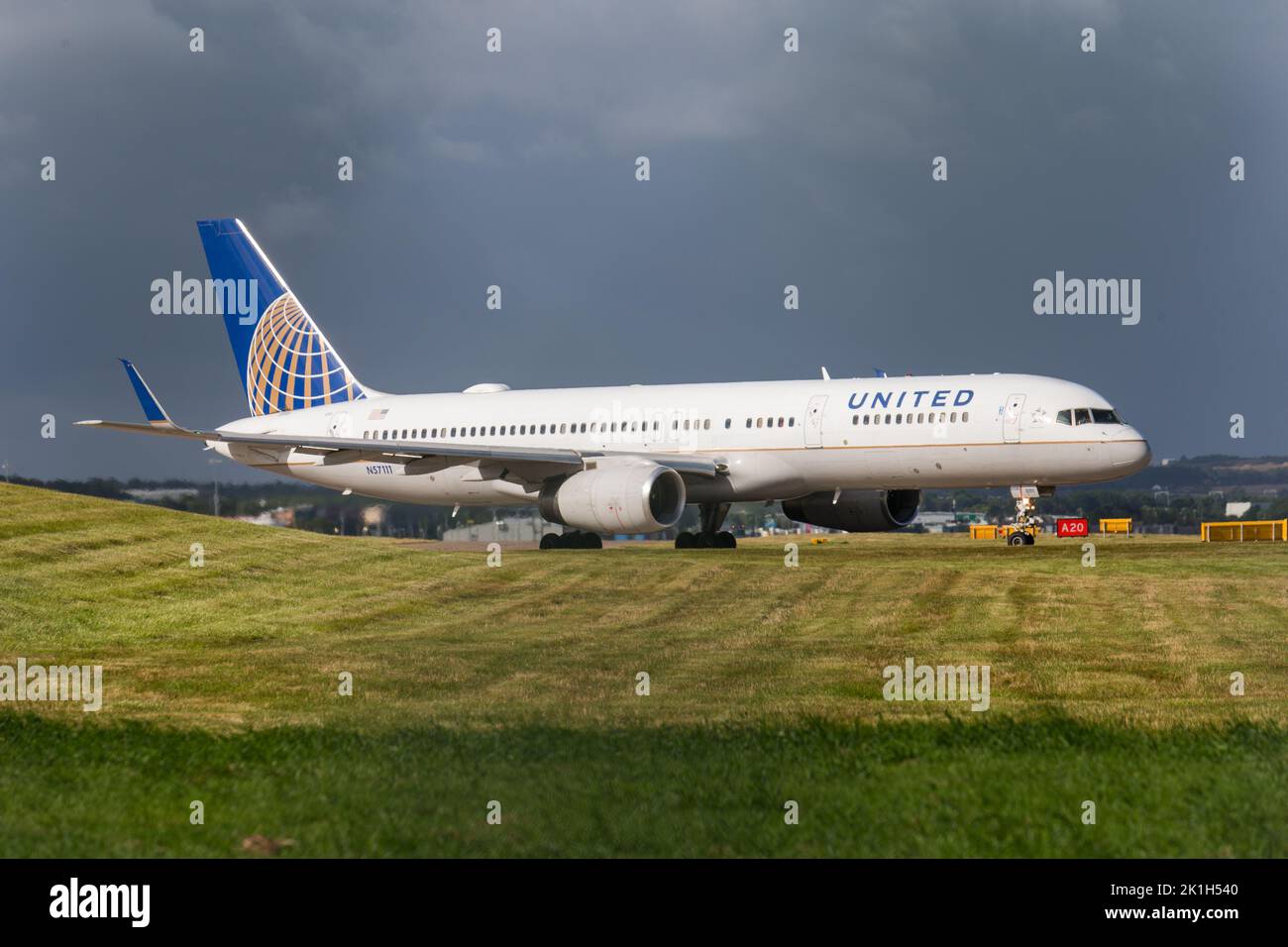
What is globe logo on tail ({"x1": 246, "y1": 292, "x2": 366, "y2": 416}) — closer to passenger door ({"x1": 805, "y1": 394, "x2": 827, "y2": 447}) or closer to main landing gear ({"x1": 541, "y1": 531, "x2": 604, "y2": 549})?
main landing gear ({"x1": 541, "y1": 531, "x2": 604, "y2": 549})

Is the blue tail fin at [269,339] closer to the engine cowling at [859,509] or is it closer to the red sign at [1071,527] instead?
the engine cowling at [859,509]

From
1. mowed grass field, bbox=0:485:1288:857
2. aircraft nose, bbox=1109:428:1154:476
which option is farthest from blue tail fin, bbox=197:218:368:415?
aircraft nose, bbox=1109:428:1154:476

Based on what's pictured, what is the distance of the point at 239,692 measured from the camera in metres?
15.7

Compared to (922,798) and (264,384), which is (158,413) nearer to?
(264,384)

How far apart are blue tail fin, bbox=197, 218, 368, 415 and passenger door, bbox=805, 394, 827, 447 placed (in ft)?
58.6

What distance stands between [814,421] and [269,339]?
21746mm

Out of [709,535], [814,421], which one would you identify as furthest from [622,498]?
[709,535]

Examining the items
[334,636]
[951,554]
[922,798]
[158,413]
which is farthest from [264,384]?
[922,798]

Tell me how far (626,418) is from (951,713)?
90.2 feet

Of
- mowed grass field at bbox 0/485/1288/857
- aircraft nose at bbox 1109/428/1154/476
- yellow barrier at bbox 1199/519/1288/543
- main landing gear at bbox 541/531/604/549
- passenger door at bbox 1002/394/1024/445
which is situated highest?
passenger door at bbox 1002/394/1024/445

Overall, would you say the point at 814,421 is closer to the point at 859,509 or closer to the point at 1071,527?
the point at 859,509

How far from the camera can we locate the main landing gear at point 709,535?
39781 mm

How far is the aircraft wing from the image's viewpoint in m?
35.6

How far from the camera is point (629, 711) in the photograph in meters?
13.8
